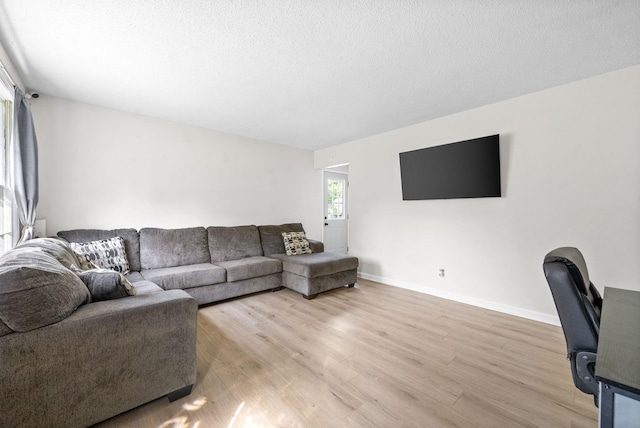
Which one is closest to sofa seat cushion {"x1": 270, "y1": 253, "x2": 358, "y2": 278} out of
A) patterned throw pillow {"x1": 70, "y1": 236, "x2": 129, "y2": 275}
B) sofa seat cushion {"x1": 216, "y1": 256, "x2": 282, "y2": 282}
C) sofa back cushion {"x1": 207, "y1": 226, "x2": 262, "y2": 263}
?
sofa seat cushion {"x1": 216, "y1": 256, "x2": 282, "y2": 282}

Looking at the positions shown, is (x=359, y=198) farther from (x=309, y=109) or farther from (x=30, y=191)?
(x=30, y=191)

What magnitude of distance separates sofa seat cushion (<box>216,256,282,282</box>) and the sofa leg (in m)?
1.65

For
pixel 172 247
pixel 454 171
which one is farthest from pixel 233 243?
pixel 454 171

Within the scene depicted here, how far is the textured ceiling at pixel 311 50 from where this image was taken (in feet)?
5.16

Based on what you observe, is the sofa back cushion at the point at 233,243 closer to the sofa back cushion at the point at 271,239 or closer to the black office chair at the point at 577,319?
the sofa back cushion at the point at 271,239

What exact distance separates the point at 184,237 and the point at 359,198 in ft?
9.15

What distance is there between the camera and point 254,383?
1685 mm

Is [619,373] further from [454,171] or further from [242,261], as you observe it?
[242,261]

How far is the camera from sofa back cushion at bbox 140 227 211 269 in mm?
3100

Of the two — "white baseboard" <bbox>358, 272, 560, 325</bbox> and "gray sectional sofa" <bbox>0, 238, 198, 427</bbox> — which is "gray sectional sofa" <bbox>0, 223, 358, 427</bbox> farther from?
"white baseboard" <bbox>358, 272, 560, 325</bbox>

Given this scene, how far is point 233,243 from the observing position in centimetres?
378

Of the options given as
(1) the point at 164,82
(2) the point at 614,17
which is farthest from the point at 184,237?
(2) the point at 614,17

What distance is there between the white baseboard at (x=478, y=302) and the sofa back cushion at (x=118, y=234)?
3.39m

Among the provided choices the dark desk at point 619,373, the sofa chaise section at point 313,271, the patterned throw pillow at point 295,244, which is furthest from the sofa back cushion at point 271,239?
the dark desk at point 619,373
